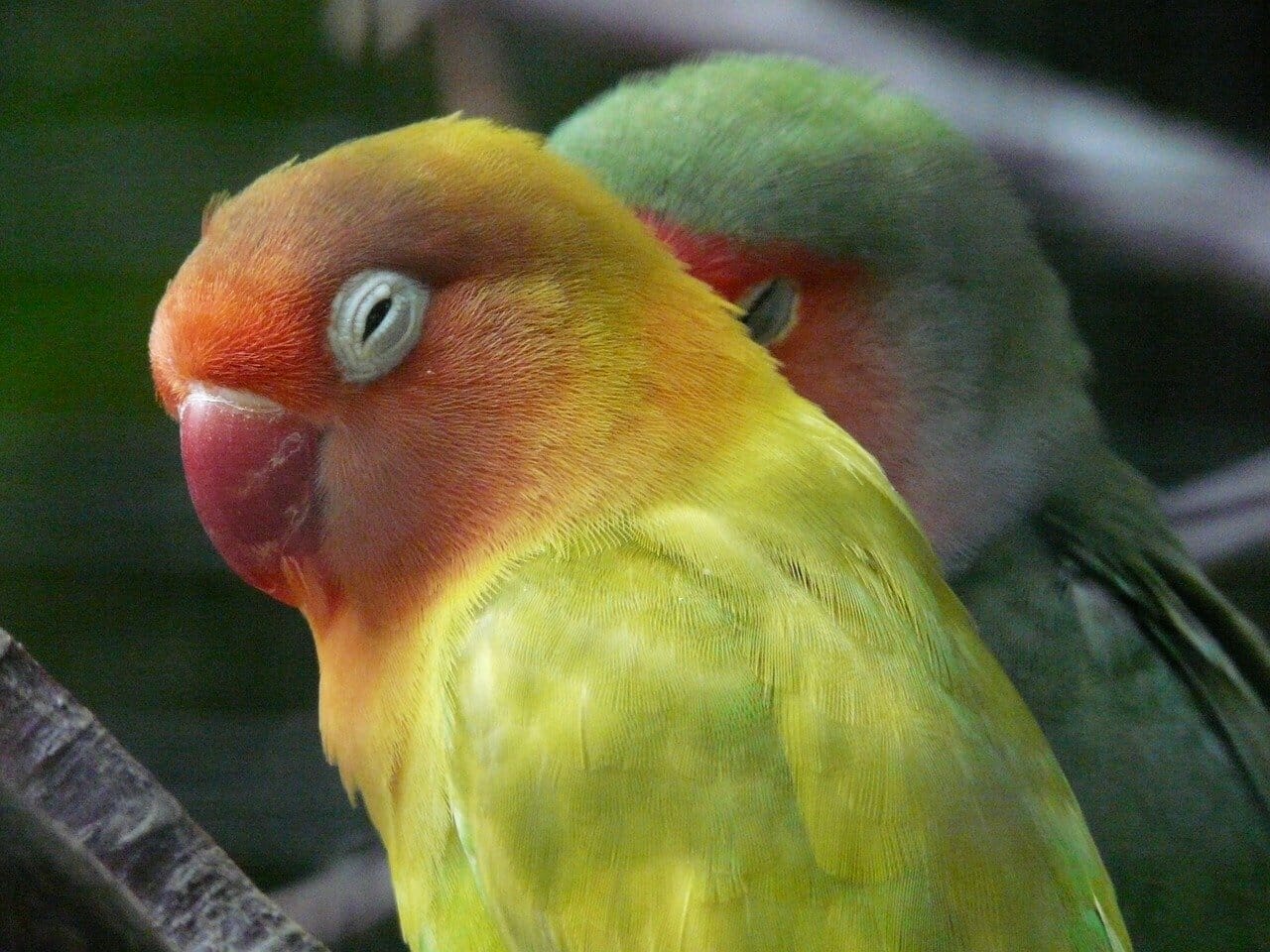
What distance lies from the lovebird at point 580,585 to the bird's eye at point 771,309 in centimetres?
36

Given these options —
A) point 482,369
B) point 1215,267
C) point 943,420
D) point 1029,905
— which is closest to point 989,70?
point 1215,267

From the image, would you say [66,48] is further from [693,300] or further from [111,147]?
[693,300]

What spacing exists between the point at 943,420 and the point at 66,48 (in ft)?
3.95

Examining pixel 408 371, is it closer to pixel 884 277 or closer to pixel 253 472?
pixel 253 472

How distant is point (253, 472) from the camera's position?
1.05 meters

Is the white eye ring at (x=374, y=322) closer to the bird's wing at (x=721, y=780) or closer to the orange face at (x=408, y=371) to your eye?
the orange face at (x=408, y=371)

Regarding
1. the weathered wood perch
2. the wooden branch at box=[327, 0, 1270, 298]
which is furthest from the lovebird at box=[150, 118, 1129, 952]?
the wooden branch at box=[327, 0, 1270, 298]

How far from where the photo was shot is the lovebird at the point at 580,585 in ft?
2.95

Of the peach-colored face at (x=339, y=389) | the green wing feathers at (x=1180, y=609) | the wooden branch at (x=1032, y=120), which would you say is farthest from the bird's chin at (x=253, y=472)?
the wooden branch at (x=1032, y=120)

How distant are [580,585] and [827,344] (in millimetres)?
612

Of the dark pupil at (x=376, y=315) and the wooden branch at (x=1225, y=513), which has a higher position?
the dark pupil at (x=376, y=315)

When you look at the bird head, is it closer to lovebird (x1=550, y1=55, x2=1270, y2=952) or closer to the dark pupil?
lovebird (x1=550, y1=55, x2=1270, y2=952)

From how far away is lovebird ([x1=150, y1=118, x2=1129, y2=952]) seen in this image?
0.90m

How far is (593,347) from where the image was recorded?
1061 millimetres
